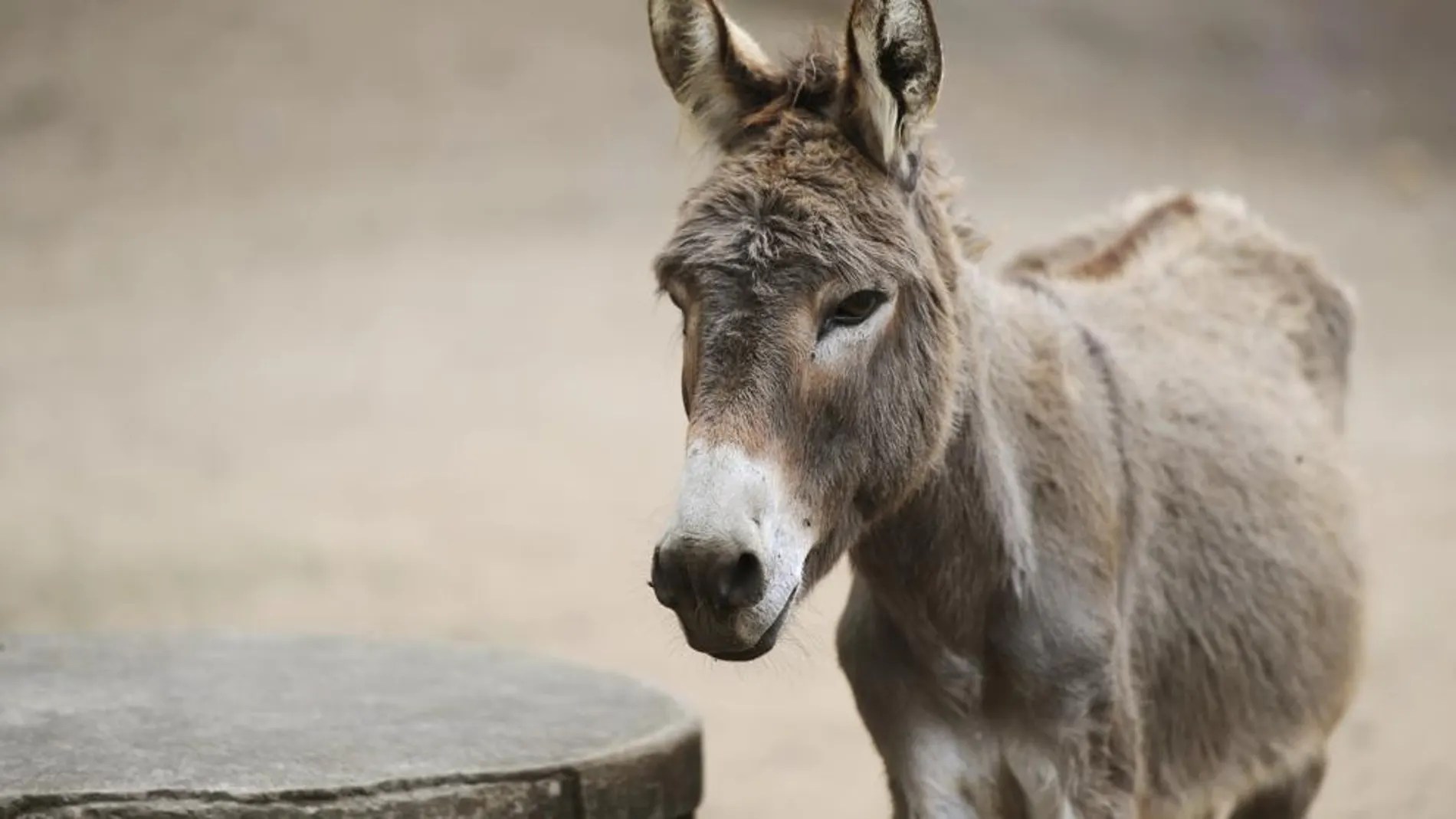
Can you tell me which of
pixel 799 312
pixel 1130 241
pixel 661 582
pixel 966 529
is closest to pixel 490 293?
pixel 1130 241

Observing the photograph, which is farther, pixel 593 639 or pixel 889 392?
pixel 593 639

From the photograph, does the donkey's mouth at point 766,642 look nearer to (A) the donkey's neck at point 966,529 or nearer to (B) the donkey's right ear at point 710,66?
(A) the donkey's neck at point 966,529

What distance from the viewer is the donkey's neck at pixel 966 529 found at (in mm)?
2971

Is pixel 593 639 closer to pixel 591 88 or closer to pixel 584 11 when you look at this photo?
pixel 591 88

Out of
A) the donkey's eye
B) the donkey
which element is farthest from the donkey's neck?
the donkey's eye

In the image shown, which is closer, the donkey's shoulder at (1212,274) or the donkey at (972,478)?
the donkey at (972,478)

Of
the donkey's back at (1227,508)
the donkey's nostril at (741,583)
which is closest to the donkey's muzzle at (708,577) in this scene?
the donkey's nostril at (741,583)

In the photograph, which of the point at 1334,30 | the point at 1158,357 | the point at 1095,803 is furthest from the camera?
the point at 1334,30

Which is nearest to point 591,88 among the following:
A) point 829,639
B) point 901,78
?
point 829,639

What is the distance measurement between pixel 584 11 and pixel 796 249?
1162cm

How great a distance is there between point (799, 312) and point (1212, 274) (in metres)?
1.93

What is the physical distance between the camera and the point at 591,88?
42.2 feet

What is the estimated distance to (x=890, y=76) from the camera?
107 inches

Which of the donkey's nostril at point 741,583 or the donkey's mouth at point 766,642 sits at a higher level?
Answer: the donkey's nostril at point 741,583
